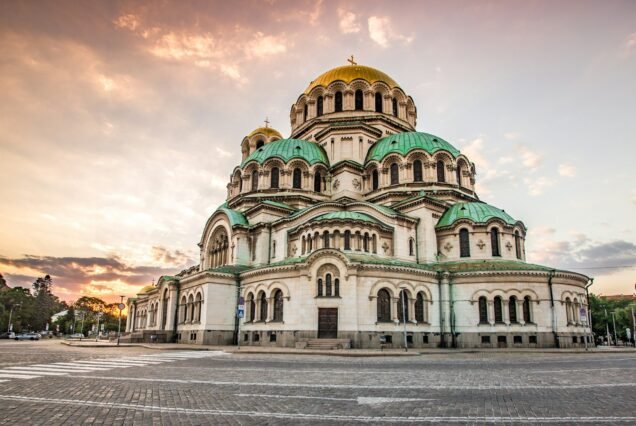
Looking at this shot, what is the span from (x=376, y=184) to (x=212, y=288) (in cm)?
1899

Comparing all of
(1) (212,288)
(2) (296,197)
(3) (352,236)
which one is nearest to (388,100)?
(2) (296,197)

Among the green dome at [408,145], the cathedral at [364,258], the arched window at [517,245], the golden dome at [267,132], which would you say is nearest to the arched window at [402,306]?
the cathedral at [364,258]

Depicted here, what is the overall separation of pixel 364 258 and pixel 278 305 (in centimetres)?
787

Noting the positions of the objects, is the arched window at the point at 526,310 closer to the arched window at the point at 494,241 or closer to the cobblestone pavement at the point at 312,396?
the arched window at the point at 494,241

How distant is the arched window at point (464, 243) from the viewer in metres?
39.9

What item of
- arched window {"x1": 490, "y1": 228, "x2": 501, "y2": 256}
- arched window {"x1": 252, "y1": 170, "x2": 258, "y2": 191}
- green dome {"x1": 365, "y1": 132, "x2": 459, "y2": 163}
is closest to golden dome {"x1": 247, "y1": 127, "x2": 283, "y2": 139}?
arched window {"x1": 252, "y1": 170, "x2": 258, "y2": 191}

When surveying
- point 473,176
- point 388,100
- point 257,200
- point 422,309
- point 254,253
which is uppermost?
point 388,100

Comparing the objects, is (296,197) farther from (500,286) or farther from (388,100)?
(500,286)

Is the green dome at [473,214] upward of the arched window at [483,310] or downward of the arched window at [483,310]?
upward

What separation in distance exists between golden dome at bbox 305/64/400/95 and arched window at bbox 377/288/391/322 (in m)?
27.0

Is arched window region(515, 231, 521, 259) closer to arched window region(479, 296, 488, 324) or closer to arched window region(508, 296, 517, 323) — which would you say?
arched window region(508, 296, 517, 323)

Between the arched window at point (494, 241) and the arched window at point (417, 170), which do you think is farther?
the arched window at point (417, 170)

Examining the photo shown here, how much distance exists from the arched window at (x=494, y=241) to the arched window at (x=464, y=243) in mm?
1972

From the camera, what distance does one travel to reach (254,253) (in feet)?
141
